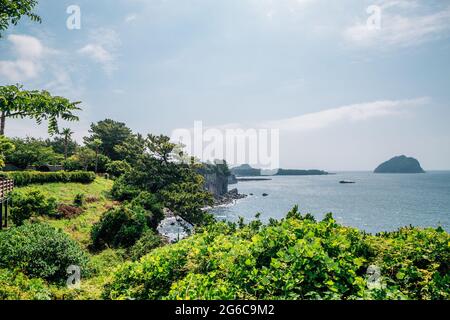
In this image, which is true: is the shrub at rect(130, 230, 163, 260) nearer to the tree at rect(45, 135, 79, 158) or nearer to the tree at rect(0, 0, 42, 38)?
the tree at rect(0, 0, 42, 38)

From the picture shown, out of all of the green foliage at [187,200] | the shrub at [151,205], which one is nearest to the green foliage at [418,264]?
the green foliage at [187,200]

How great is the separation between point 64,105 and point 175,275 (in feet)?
14.0

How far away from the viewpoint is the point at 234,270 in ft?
16.1

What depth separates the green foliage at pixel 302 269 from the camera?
13.3ft

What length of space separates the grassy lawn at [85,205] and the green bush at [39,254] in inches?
341

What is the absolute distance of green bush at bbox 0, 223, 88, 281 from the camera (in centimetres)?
1195

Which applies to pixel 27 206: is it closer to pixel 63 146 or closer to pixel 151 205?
pixel 151 205

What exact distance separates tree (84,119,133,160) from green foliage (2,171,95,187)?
2683 cm

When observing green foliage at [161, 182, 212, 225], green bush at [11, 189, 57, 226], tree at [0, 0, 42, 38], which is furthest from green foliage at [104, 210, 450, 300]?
green foliage at [161, 182, 212, 225]

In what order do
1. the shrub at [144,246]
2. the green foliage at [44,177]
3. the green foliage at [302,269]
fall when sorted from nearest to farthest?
the green foliage at [302,269], the shrub at [144,246], the green foliage at [44,177]

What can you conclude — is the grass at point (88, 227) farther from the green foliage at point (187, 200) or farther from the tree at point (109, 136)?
the tree at point (109, 136)

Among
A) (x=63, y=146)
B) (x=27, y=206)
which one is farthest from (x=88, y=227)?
(x=63, y=146)

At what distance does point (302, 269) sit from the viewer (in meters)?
4.44

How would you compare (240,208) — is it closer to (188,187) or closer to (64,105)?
(188,187)
